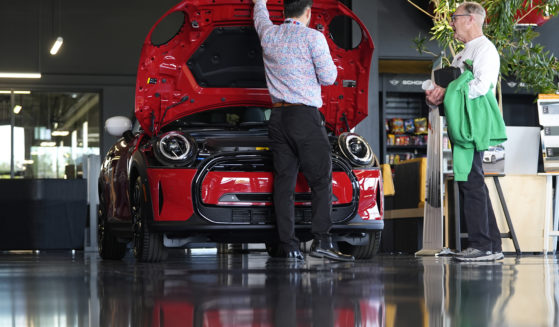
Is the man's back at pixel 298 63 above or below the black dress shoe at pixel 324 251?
above

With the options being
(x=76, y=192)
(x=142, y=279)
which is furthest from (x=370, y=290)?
(x=76, y=192)

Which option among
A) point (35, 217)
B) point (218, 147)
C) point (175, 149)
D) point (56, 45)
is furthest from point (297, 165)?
point (56, 45)

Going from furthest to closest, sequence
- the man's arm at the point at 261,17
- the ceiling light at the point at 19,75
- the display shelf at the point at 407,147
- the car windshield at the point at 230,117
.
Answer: the display shelf at the point at 407,147, the ceiling light at the point at 19,75, the car windshield at the point at 230,117, the man's arm at the point at 261,17

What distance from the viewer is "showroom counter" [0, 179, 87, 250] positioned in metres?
8.80

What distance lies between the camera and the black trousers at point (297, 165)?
436 cm

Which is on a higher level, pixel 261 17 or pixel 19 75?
pixel 19 75

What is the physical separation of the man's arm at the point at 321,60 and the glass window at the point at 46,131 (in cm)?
932

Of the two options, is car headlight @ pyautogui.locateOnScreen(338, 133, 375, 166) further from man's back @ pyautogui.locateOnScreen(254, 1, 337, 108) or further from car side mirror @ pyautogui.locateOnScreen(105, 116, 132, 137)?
car side mirror @ pyautogui.locateOnScreen(105, 116, 132, 137)

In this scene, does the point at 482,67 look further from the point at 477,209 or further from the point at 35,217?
the point at 35,217

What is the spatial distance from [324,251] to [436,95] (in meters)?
1.32

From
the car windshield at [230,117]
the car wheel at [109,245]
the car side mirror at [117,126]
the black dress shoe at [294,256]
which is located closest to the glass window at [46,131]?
the car wheel at [109,245]

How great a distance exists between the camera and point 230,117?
536 centimetres

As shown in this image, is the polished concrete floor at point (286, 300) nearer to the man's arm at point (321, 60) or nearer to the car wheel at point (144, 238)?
the car wheel at point (144, 238)

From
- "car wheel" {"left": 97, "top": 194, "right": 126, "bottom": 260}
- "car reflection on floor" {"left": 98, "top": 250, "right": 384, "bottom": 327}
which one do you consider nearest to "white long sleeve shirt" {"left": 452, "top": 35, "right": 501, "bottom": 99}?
"car reflection on floor" {"left": 98, "top": 250, "right": 384, "bottom": 327}
